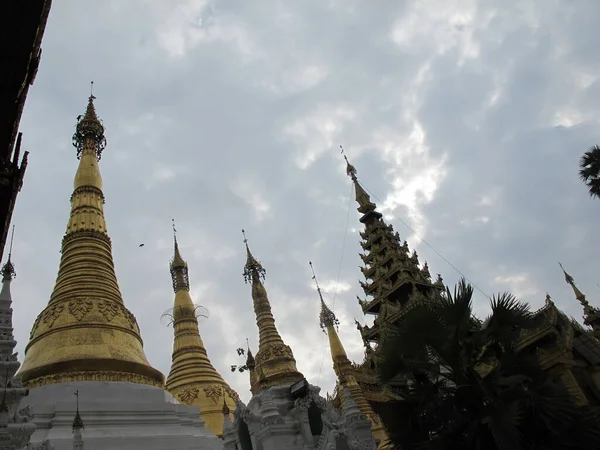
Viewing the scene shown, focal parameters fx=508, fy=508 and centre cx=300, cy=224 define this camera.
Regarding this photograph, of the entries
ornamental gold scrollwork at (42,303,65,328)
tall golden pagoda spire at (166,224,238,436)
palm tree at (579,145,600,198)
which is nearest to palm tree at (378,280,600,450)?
palm tree at (579,145,600,198)

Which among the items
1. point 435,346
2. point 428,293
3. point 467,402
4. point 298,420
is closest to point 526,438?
point 467,402

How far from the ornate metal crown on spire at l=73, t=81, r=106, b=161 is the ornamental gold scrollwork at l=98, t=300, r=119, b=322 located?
8622 millimetres

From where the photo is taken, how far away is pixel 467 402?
7.20m

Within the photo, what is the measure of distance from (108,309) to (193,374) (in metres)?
8.24

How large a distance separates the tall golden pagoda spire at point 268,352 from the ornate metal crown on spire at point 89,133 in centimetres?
1114

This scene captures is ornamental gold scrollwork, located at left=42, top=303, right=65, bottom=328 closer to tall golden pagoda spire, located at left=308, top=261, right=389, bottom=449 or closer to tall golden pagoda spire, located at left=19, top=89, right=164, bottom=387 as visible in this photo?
tall golden pagoda spire, located at left=19, top=89, right=164, bottom=387

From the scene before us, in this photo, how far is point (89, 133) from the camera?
2508cm

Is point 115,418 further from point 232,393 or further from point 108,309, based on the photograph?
point 232,393

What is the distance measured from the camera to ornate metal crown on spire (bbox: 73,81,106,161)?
24.9 m

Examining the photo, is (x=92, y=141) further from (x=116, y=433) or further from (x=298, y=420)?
(x=298, y=420)

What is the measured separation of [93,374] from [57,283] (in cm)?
524

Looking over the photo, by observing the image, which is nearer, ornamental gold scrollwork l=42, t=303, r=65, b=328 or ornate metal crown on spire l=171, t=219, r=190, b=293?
ornamental gold scrollwork l=42, t=303, r=65, b=328

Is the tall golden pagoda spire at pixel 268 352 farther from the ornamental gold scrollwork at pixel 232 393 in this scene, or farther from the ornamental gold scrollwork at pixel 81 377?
the ornamental gold scrollwork at pixel 81 377

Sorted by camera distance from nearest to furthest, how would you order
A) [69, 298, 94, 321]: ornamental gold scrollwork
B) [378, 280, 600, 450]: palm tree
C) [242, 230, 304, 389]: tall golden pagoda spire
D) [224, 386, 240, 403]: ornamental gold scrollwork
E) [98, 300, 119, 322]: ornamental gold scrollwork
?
[378, 280, 600, 450]: palm tree, [69, 298, 94, 321]: ornamental gold scrollwork, [98, 300, 119, 322]: ornamental gold scrollwork, [242, 230, 304, 389]: tall golden pagoda spire, [224, 386, 240, 403]: ornamental gold scrollwork
